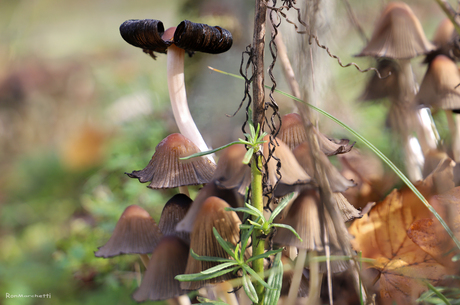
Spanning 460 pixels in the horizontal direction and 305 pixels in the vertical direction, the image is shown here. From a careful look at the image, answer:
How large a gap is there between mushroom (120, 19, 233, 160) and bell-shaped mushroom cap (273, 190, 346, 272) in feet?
0.89

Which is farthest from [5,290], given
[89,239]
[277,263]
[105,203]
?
[277,263]

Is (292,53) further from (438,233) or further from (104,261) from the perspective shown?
(104,261)

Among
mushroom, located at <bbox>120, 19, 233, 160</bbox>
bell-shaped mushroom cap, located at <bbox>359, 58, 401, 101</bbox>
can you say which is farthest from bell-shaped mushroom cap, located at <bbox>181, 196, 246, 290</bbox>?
bell-shaped mushroom cap, located at <bbox>359, 58, 401, 101</bbox>

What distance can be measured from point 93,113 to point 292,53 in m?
2.73

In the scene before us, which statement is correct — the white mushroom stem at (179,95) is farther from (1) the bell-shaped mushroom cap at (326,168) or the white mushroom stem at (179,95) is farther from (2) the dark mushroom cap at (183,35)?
(1) the bell-shaped mushroom cap at (326,168)

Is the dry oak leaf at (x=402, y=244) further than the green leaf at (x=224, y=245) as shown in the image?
Yes

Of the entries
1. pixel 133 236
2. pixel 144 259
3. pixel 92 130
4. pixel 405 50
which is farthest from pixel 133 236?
pixel 92 130

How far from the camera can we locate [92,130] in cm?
284

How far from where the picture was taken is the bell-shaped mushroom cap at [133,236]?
59 centimetres

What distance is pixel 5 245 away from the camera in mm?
1773

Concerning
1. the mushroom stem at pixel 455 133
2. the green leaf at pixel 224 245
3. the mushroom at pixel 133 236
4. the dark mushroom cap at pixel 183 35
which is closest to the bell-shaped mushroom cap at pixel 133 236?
the mushroom at pixel 133 236

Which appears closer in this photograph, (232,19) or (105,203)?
(105,203)

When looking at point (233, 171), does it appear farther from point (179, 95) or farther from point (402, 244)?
point (402, 244)

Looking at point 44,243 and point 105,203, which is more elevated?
point 105,203
